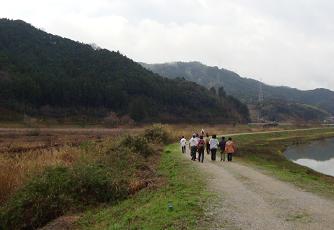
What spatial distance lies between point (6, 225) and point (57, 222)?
1802 mm

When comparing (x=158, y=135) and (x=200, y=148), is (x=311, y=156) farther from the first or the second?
(x=200, y=148)

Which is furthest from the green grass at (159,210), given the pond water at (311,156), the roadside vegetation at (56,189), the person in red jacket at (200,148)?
the pond water at (311,156)

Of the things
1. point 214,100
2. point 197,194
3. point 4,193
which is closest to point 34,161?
point 4,193

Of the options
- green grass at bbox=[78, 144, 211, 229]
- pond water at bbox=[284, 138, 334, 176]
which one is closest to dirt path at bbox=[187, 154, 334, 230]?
green grass at bbox=[78, 144, 211, 229]

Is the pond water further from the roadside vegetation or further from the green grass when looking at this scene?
the green grass

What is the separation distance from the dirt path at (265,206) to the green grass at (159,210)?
585 mm

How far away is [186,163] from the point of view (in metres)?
29.4

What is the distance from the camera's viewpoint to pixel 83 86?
10662 cm

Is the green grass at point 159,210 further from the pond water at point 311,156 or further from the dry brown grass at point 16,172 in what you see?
the pond water at point 311,156

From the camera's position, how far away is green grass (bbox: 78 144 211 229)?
41.9ft

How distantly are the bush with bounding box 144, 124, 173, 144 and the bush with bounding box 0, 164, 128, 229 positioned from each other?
1236 inches

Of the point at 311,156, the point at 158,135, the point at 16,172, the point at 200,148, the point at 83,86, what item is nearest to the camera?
the point at 16,172

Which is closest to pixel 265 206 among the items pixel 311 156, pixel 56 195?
pixel 56 195

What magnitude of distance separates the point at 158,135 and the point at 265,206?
37.7 m
